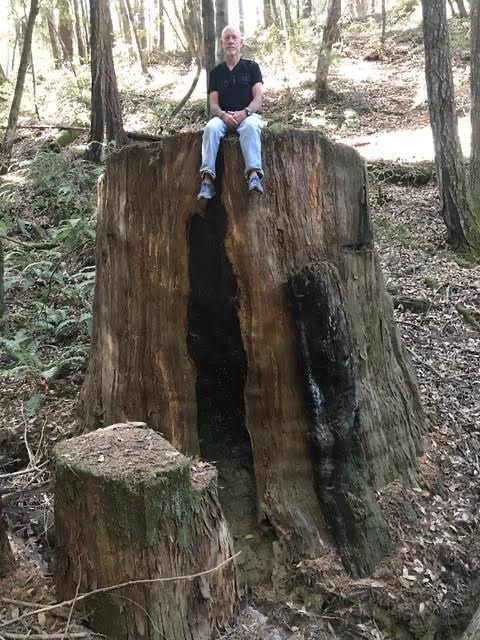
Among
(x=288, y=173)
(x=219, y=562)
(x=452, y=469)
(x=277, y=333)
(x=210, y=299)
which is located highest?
(x=288, y=173)

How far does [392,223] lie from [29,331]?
6.53m

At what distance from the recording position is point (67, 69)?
858 inches

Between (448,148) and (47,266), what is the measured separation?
6737 millimetres

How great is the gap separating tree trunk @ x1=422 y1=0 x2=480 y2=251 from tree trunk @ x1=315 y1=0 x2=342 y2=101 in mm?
8957

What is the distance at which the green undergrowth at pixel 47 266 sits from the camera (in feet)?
21.4

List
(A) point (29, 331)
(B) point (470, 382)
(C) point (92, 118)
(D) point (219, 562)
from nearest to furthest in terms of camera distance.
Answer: (D) point (219, 562)
(B) point (470, 382)
(A) point (29, 331)
(C) point (92, 118)

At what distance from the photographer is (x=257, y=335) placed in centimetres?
393

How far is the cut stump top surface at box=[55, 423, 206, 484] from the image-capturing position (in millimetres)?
2654

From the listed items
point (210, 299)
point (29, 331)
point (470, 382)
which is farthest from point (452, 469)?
point (29, 331)

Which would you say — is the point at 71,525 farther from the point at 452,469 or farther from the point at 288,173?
the point at 452,469

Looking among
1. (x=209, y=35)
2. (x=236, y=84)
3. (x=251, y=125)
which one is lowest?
(x=251, y=125)

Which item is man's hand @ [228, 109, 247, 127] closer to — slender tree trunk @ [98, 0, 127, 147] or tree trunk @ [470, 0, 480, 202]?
tree trunk @ [470, 0, 480, 202]

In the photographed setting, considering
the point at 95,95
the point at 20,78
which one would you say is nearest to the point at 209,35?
the point at 95,95

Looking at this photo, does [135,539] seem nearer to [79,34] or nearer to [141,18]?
[79,34]
